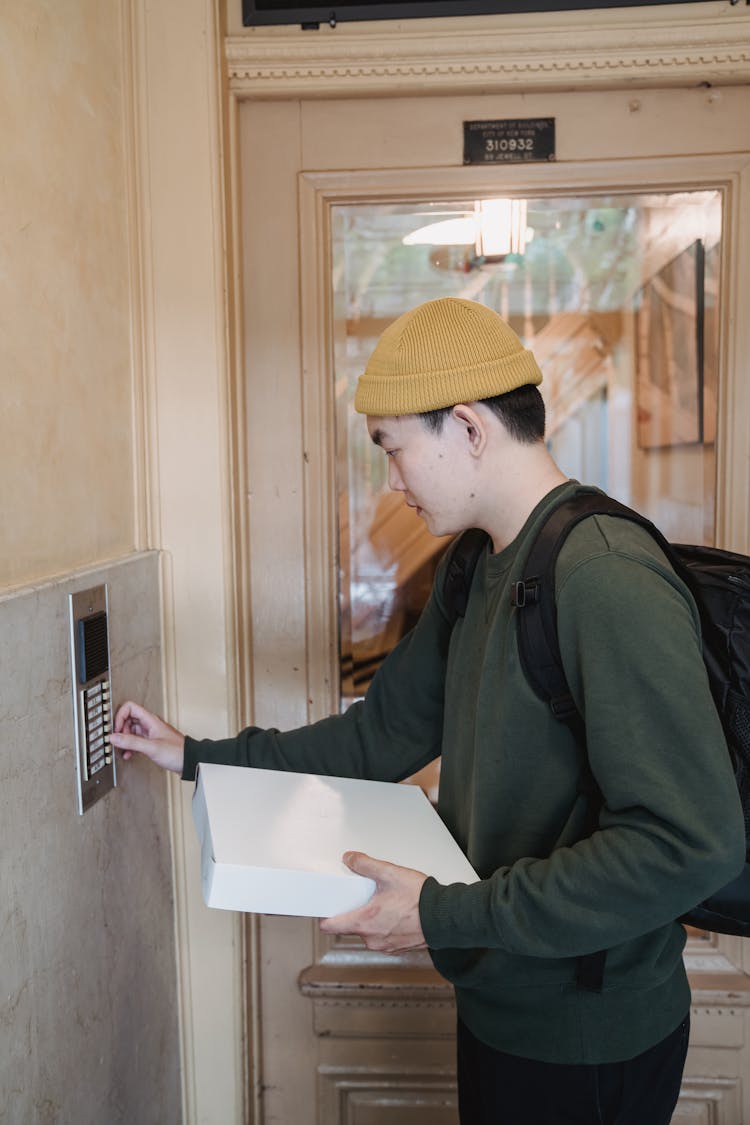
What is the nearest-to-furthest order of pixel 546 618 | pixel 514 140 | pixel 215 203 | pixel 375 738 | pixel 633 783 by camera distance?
1. pixel 633 783
2. pixel 546 618
3. pixel 375 738
4. pixel 215 203
5. pixel 514 140

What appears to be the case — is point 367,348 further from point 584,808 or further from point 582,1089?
point 582,1089

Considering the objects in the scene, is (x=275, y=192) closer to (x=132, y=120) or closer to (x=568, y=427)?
(x=132, y=120)

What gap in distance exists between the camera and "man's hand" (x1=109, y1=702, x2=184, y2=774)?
1.44 meters

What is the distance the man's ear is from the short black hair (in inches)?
0.5

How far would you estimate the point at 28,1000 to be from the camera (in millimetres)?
1133

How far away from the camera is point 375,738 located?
57.4 inches

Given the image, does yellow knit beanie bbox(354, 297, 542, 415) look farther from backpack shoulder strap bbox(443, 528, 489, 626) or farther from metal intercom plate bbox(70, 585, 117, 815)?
metal intercom plate bbox(70, 585, 117, 815)

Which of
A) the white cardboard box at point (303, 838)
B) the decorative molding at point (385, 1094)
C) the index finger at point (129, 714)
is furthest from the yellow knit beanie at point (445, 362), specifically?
the decorative molding at point (385, 1094)

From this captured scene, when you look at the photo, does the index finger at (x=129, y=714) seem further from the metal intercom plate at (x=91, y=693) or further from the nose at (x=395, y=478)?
the nose at (x=395, y=478)

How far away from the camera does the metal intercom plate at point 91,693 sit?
4.15 feet

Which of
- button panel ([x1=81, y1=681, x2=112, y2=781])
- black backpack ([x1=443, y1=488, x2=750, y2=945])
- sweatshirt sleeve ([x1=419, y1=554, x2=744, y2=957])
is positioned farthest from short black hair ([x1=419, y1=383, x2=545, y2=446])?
button panel ([x1=81, y1=681, x2=112, y2=781])

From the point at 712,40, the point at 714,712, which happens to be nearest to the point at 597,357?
the point at 712,40

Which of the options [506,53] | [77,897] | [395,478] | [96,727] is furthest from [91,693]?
[506,53]

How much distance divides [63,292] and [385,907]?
3.09 ft
